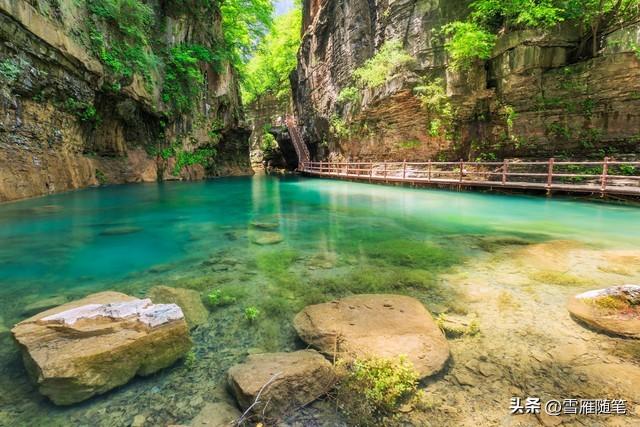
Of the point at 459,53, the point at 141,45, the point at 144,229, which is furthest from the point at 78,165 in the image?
the point at 459,53

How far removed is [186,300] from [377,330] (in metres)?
2.03

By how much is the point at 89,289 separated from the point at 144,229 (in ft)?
11.3

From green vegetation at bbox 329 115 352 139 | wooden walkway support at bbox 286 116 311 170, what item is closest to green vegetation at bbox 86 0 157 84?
green vegetation at bbox 329 115 352 139

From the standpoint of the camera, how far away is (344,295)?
12.1 feet

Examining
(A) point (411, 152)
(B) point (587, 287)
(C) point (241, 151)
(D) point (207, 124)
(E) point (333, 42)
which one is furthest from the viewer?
(C) point (241, 151)

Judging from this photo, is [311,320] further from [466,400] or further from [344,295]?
[466,400]

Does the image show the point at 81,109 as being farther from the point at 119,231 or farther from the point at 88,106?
the point at 119,231

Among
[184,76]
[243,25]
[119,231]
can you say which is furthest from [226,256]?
[243,25]

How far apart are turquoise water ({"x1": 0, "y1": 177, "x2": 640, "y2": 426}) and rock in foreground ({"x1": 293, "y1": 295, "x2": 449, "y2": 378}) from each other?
0.30m

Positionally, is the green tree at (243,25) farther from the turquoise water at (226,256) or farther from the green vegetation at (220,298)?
the green vegetation at (220,298)

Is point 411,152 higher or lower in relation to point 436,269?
higher

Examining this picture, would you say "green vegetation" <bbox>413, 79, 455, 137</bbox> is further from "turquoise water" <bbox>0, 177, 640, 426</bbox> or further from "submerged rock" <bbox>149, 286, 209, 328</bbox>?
"submerged rock" <bbox>149, 286, 209, 328</bbox>

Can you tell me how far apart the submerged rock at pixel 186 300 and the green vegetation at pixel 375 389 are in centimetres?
160

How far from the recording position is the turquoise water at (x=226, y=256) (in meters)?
2.20
